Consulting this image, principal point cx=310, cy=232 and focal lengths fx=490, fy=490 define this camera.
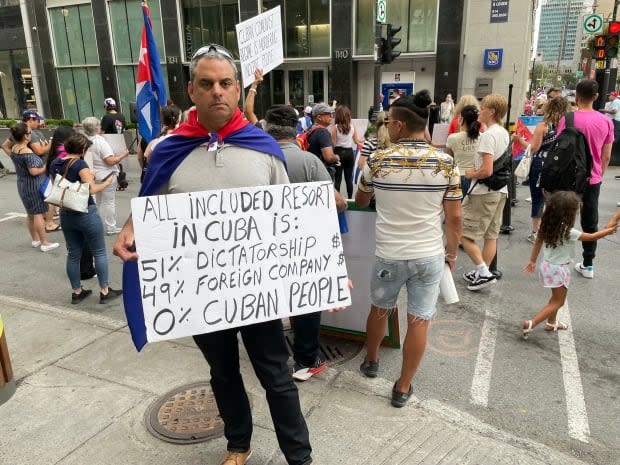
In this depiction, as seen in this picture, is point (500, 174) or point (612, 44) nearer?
point (500, 174)

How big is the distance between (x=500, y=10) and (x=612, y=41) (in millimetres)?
8655

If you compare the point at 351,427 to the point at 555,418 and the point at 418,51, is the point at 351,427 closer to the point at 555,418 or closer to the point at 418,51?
the point at 555,418

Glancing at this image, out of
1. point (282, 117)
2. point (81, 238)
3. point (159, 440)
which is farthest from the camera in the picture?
point (81, 238)

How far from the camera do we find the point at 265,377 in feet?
7.47

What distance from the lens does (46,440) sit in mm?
2826

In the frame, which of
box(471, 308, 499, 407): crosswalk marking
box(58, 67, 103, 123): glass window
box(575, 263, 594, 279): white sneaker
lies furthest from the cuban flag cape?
box(58, 67, 103, 123): glass window

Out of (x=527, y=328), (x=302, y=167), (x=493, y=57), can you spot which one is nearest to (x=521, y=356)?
(x=527, y=328)

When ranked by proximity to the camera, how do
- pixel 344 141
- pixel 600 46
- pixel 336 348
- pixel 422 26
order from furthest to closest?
pixel 422 26
pixel 600 46
pixel 344 141
pixel 336 348

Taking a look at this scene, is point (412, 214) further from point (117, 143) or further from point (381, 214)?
point (117, 143)

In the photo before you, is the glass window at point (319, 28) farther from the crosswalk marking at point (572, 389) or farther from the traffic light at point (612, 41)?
the crosswalk marking at point (572, 389)

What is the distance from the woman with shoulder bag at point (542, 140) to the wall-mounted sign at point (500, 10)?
588 inches

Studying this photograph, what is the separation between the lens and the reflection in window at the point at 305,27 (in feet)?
69.8

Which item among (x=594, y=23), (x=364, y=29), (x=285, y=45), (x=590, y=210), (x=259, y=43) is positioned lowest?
(x=590, y=210)

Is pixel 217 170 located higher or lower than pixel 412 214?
higher
